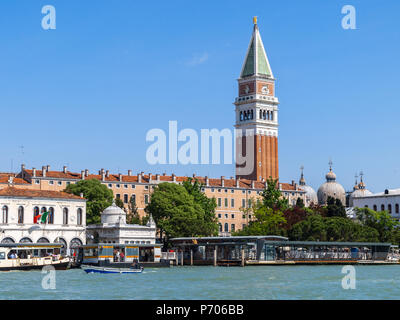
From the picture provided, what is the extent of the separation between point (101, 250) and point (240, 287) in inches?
1049

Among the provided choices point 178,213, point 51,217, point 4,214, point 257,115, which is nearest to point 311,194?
point 257,115

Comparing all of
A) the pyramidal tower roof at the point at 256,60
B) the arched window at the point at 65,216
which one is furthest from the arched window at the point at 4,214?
the pyramidal tower roof at the point at 256,60

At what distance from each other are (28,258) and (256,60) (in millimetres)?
75996

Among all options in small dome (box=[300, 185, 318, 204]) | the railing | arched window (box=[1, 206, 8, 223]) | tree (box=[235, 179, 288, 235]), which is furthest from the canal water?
small dome (box=[300, 185, 318, 204])

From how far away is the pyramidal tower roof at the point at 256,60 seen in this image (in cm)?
12538

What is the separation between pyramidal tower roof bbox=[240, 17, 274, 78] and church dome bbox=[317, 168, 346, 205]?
31648 millimetres

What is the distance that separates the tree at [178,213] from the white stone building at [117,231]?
4341 millimetres

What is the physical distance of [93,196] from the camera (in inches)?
3260

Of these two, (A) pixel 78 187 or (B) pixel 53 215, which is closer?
(B) pixel 53 215

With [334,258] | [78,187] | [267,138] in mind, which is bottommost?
[334,258]

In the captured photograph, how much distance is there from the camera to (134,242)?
2881 inches
